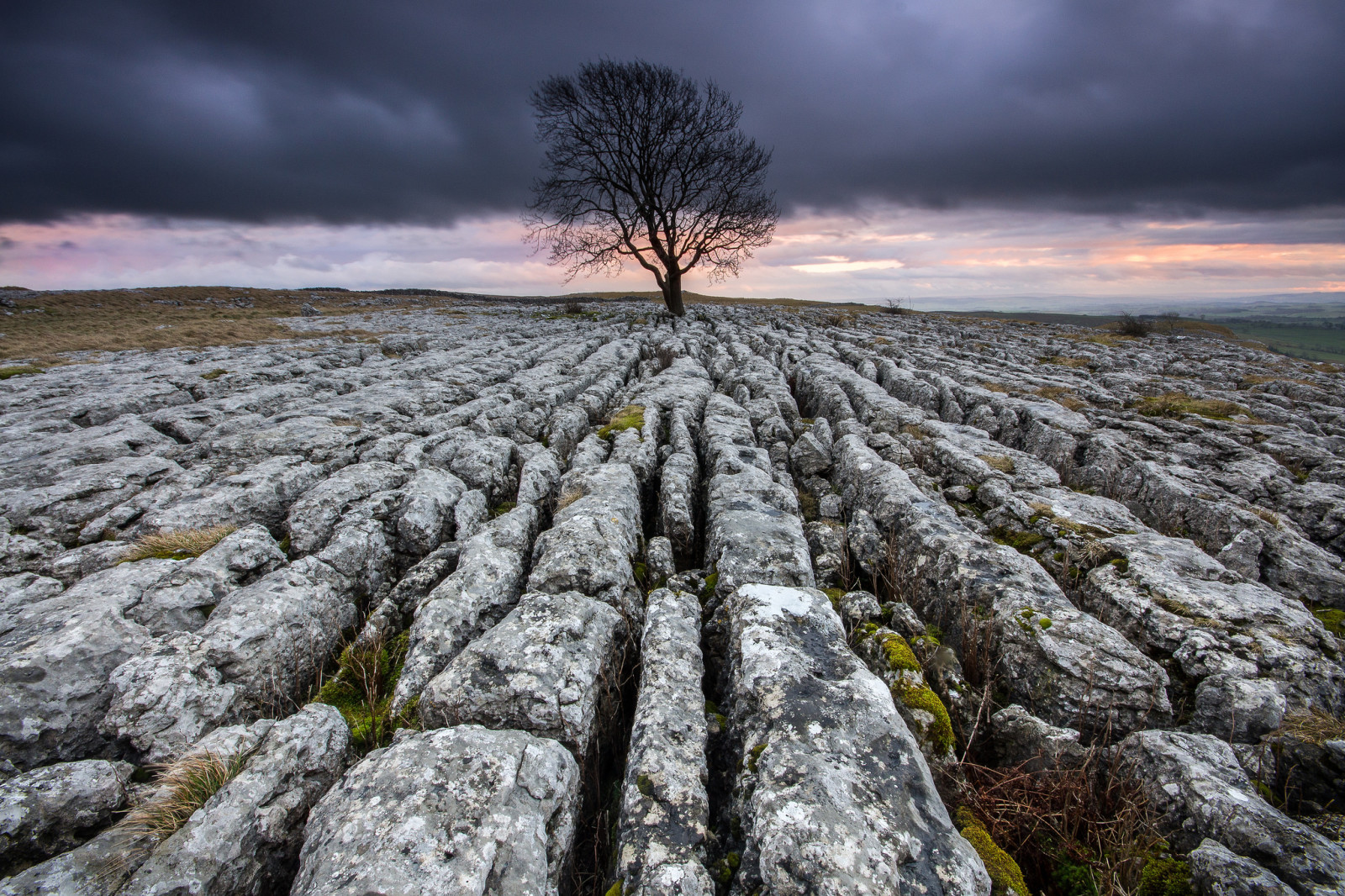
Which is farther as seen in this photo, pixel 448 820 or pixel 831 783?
pixel 831 783

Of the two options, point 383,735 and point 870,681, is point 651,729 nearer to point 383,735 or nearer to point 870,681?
point 870,681

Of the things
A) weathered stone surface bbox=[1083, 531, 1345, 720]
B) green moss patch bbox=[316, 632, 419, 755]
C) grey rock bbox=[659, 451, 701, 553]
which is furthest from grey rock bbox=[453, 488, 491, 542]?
weathered stone surface bbox=[1083, 531, 1345, 720]

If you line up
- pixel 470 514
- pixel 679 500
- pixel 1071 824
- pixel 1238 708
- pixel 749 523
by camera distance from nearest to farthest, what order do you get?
pixel 1071 824, pixel 1238 708, pixel 749 523, pixel 470 514, pixel 679 500

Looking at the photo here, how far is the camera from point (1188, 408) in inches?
507

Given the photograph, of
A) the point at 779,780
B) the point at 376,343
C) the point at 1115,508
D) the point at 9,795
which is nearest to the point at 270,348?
the point at 376,343

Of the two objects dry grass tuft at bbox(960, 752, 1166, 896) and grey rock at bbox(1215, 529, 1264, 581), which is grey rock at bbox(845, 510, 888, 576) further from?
grey rock at bbox(1215, 529, 1264, 581)

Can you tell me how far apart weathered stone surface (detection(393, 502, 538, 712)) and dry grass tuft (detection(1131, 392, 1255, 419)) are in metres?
15.9

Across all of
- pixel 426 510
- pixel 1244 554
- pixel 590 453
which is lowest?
pixel 1244 554

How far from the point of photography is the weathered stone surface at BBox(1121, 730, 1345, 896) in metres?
3.15

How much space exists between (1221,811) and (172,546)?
1107 centimetres

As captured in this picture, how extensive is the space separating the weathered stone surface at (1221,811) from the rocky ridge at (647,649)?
0.02 m

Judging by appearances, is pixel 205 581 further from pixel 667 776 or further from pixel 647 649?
pixel 667 776

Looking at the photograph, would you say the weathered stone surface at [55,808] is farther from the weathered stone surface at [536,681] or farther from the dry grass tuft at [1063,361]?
the dry grass tuft at [1063,361]

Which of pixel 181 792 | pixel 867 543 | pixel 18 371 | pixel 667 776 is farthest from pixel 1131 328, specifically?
pixel 18 371
